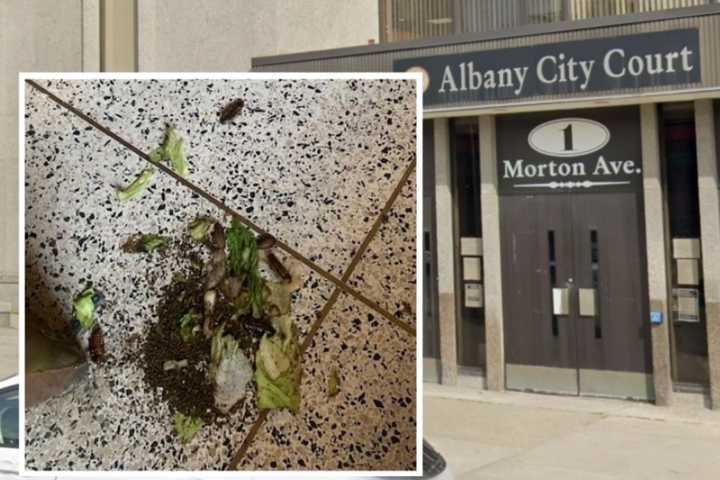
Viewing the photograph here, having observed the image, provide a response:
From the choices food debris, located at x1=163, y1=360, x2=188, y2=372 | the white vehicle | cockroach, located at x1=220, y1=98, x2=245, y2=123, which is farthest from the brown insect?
the white vehicle

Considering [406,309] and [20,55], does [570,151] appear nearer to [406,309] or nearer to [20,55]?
[406,309]

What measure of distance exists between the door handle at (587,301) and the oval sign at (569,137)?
147 cm

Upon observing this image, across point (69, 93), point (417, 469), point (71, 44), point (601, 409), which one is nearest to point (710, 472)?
point (601, 409)

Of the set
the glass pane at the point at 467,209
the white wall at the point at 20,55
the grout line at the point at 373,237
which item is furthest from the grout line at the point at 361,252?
the white wall at the point at 20,55

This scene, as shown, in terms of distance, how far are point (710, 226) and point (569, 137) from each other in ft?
5.77

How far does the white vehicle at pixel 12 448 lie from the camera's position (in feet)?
13.1

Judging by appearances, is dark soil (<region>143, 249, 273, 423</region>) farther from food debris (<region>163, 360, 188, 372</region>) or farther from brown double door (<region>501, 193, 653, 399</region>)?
brown double door (<region>501, 193, 653, 399</region>)

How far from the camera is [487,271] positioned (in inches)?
409

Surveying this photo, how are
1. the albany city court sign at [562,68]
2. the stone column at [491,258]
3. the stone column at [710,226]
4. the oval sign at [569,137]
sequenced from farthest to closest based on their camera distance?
the stone column at [491,258], the oval sign at [569,137], the stone column at [710,226], the albany city court sign at [562,68]

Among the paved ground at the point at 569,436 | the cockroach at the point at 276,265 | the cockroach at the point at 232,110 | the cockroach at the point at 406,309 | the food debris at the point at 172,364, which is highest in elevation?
the cockroach at the point at 232,110

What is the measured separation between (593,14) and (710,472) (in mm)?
5059

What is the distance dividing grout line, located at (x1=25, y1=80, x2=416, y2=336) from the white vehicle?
2.20 metres

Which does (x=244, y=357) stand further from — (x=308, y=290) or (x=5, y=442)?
(x=5, y=442)

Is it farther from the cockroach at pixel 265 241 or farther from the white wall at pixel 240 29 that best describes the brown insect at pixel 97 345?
the white wall at pixel 240 29
